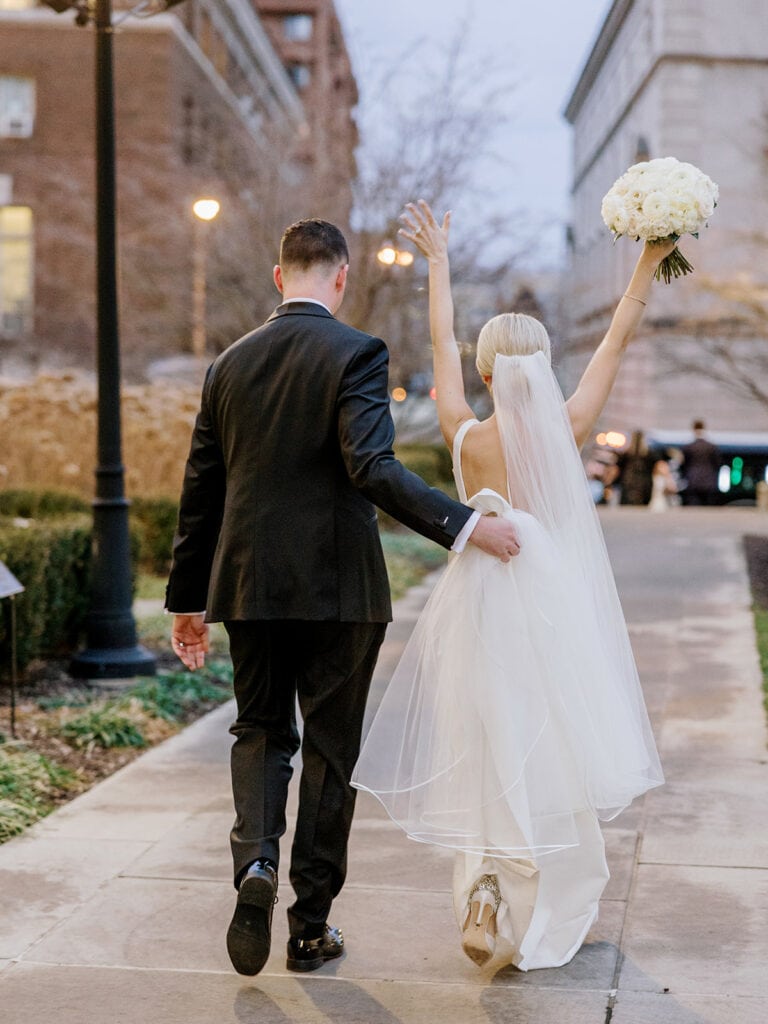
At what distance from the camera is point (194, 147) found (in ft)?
91.0

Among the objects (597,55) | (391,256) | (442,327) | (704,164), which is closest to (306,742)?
(442,327)

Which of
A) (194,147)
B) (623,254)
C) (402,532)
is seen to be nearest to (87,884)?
(402,532)

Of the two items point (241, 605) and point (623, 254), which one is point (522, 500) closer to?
point (241, 605)

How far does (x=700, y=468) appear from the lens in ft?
88.1

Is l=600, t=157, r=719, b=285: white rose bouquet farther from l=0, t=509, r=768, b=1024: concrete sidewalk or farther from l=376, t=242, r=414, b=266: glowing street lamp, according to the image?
l=376, t=242, r=414, b=266: glowing street lamp

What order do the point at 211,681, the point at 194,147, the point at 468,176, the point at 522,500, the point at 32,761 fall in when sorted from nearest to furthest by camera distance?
1. the point at 522,500
2. the point at 32,761
3. the point at 211,681
4. the point at 468,176
5. the point at 194,147

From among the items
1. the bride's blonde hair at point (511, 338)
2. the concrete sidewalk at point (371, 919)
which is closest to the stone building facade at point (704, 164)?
the concrete sidewalk at point (371, 919)

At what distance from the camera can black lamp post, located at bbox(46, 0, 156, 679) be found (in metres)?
9.16

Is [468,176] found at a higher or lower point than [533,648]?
higher

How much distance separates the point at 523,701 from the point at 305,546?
79cm

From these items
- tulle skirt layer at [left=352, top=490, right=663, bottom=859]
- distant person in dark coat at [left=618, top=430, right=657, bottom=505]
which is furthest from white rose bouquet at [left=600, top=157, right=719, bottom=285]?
distant person in dark coat at [left=618, top=430, right=657, bottom=505]

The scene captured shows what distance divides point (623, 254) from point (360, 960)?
50.4 meters

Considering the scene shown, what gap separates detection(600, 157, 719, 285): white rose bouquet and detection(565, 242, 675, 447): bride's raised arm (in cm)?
8

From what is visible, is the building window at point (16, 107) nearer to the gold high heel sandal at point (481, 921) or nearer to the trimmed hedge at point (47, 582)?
the trimmed hedge at point (47, 582)
